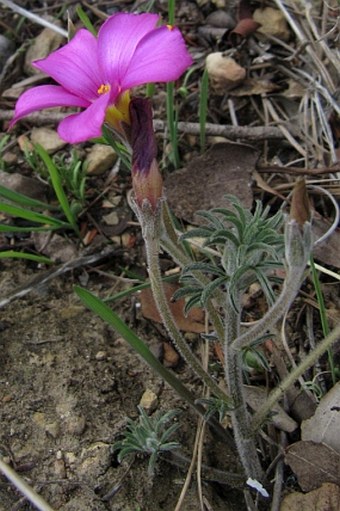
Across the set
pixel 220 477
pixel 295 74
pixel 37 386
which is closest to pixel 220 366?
pixel 220 477

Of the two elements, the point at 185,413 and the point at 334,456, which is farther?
the point at 185,413

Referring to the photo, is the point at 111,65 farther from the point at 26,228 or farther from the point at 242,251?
the point at 26,228

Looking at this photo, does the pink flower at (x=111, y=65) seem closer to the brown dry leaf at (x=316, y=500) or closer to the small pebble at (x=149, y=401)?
the small pebble at (x=149, y=401)

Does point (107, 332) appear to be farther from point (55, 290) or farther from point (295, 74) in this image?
point (295, 74)

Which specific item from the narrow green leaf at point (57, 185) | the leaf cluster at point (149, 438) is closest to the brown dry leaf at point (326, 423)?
the leaf cluster at point (149, 438)

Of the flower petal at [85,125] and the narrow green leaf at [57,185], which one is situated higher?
the flower petal at [85,125]

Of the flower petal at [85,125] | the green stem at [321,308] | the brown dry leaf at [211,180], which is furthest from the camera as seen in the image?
the brown dry leaf at [211,180]

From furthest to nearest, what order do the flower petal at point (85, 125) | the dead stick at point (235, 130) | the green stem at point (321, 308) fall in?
the dead stick at point (235, 130) → the green stem at point (321, 308) → the flower petal at point (85, 125)
